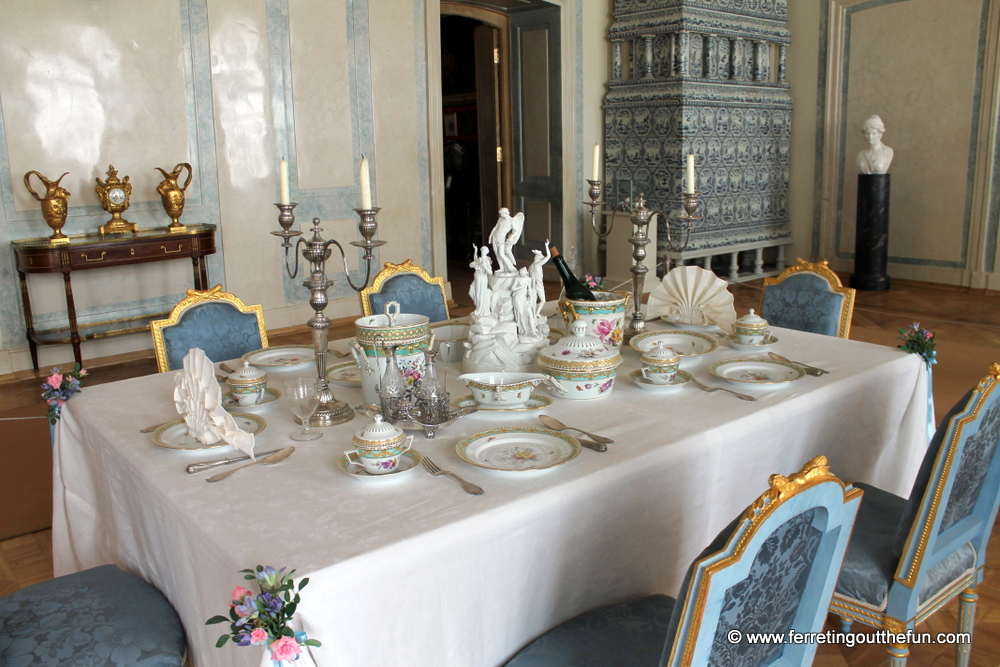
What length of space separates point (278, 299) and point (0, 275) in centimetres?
186

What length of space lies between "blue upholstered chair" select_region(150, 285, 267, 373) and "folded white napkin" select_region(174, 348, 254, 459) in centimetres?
91

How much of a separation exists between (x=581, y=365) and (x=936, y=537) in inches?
34.2

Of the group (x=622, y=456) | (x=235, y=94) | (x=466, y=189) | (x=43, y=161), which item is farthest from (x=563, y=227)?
(x=622, y=456)

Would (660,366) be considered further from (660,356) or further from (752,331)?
(752,331)

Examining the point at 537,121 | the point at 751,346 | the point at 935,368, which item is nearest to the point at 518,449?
the point at 751,346

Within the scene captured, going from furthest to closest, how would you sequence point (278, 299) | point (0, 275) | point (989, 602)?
point (278, 299)
point (0, 275)
point (989, 602)

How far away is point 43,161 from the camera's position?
202 inches

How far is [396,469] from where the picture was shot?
5.38ft

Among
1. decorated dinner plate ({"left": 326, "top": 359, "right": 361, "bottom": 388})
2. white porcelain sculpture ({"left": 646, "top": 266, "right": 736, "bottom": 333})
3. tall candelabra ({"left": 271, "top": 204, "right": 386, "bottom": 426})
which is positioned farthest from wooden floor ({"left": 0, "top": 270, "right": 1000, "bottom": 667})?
tall candelabra ({"left": 271, "top": 204, "right": 386, "bottom": 426})

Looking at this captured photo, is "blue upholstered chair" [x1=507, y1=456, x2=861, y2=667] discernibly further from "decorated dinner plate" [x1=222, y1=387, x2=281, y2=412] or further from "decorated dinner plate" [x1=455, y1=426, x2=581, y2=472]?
"decorated dinner plate" [x1=222, y1=387, x2=281, y2=412]

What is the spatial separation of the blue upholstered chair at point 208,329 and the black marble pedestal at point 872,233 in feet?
20.2

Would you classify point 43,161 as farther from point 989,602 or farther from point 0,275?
point 989,602

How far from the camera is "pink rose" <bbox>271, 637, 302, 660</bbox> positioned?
45.6 inches

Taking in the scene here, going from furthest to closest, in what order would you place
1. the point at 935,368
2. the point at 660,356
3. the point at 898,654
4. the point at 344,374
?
the point at 935,368 → the point at 344,374 → the point at 660,356 → the point at 898,654
